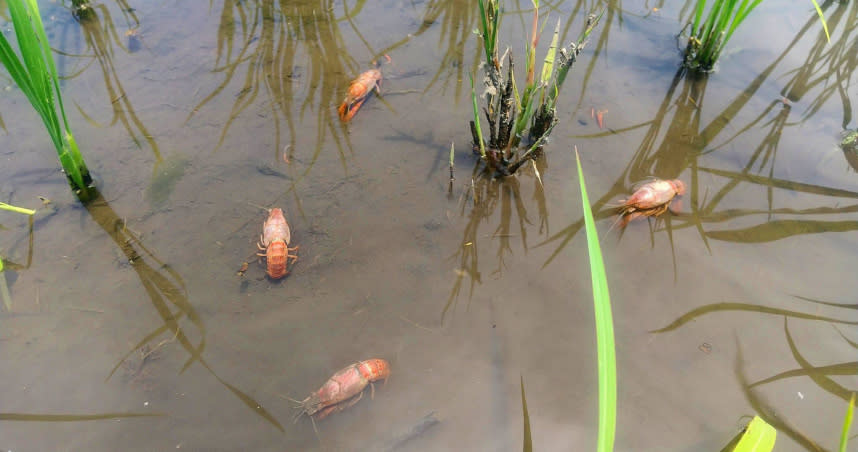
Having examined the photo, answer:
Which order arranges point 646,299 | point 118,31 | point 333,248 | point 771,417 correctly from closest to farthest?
point 771,417 → point 646,299 → point 333,248 → point 118,31

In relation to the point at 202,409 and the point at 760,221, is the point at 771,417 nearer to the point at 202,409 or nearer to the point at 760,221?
the point at 760,221

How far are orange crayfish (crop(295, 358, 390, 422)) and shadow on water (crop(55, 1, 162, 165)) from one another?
Result: 7.64ft

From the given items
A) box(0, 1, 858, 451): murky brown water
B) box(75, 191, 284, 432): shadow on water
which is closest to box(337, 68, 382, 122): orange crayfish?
box(0, 1, 858, 451): murky brown water

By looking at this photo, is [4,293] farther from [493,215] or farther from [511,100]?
[511,100]

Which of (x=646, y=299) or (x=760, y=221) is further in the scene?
(x=760, y=221)

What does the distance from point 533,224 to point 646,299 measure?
890mm

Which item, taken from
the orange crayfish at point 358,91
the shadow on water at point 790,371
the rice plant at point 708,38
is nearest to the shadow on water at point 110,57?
the orange crayfish at point 358,91

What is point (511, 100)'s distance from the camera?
10.7 ft

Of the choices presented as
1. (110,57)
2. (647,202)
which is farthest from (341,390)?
(110,57)

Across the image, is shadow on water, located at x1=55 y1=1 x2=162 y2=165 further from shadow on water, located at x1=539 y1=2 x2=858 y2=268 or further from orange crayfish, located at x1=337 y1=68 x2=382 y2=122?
shadow on water, located at x1=539 y1=2 x2=858 y2=268

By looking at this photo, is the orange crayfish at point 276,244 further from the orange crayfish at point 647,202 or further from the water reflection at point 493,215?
the orange crayfish at point 647,202

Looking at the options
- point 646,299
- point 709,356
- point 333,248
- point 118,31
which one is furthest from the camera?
point 118,31

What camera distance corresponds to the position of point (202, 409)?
2600 millimetres

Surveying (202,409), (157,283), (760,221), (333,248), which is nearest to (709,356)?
(760,221)
